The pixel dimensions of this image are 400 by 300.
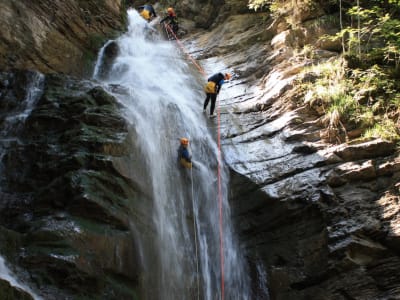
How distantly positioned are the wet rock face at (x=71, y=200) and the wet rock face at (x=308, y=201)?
8.41 feet

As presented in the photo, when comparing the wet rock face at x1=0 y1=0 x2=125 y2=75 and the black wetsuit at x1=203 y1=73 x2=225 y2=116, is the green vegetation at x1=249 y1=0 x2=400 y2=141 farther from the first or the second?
the wet rock face at x1=0 y1=0 x2=125 y2=75

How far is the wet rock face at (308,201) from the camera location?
6.67 meters

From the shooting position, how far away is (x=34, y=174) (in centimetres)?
648

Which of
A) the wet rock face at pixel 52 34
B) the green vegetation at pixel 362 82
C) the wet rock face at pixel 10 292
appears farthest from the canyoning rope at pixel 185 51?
the wet rock face at pixel 10 292

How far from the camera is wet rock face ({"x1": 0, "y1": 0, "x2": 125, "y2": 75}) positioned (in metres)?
9.09

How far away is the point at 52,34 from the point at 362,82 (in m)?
8.14

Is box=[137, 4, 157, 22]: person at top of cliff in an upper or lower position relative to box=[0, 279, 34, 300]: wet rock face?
upper

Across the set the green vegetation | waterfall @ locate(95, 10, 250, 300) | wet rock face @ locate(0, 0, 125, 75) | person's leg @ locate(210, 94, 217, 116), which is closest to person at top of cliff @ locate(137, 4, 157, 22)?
wet rock face @ locate(0, 0, 125, 75)

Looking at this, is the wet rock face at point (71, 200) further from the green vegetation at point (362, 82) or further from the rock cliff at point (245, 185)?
the green vegetation at point (362, 82)

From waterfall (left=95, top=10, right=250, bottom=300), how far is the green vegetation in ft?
9.06

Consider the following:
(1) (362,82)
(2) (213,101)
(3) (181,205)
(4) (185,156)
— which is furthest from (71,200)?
(1) (362,82)

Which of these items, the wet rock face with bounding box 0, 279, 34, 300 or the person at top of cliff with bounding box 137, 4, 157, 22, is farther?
the person at top of cliff with bounding box 137, 4, 157, 22

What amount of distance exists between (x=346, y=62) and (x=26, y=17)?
8.24 meters

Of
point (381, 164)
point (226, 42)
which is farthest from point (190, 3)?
point (381, 164)
